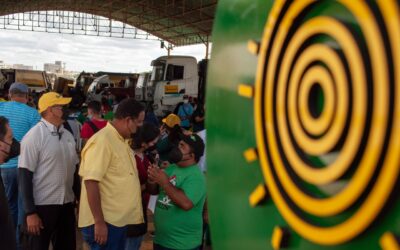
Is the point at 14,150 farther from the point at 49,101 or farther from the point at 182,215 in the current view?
the point at 182,215

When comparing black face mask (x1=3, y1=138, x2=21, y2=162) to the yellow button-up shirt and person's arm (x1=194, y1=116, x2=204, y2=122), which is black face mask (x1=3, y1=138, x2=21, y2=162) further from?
person's arm (x1=194, y1=116, x2=204, y2=122)

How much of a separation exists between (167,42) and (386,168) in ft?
117

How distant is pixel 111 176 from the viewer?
9.60 ft

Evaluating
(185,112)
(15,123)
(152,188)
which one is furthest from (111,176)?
(185,112)

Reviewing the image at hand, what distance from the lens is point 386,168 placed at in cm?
57

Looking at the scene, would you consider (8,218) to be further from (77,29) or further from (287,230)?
(77,29)

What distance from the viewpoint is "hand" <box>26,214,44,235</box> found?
3.36 metres

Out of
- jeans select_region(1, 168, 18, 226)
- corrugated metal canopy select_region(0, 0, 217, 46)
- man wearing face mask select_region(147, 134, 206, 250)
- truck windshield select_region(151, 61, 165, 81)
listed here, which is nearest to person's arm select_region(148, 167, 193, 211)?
man wearing face mask select_region(147, 134, 206, 250)

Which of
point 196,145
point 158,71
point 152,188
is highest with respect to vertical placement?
point 158,71

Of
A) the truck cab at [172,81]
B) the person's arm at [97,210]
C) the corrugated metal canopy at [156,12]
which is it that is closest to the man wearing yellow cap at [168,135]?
the person's arm at [97,210]

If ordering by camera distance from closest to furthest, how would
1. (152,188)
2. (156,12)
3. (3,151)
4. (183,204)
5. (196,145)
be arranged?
1. (3,151)
2. (183,204)
3. (196,145)
4. (152,188)
5. (156,12)

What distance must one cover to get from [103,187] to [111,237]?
326 millimetres

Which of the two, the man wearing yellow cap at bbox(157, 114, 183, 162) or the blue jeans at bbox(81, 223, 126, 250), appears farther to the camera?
the man wearing yellow cap at bbox(157, 114, 183, 162)

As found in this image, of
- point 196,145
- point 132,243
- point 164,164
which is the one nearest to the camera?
point 196,145
